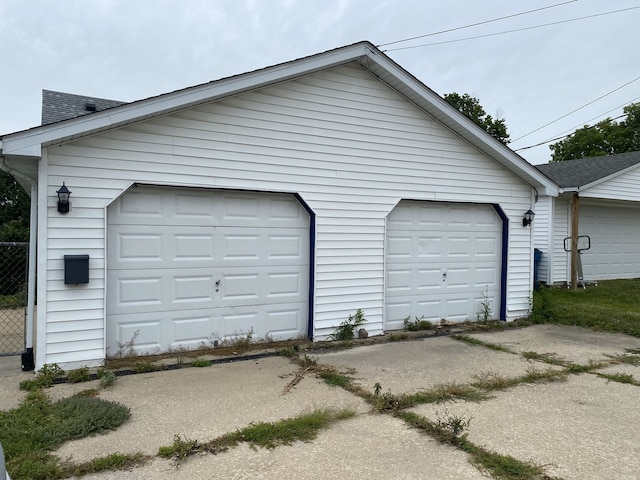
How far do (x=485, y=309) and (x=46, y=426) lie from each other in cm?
703

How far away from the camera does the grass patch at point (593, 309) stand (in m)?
7.60

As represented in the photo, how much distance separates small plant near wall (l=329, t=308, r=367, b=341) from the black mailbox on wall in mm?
3420

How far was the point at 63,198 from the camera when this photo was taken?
15.8 feet

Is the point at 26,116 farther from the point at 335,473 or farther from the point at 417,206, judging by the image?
the point at 335,473

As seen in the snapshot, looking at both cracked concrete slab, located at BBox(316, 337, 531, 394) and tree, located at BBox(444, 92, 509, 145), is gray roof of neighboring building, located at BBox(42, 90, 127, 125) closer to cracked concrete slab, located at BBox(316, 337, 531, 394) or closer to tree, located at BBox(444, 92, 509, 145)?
cracked concrete slab, located at BBox(316, 337, 531, 394)

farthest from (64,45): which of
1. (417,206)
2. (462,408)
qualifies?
(462,408)

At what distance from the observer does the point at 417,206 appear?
7.46m

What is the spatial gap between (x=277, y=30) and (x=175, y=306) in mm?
9213

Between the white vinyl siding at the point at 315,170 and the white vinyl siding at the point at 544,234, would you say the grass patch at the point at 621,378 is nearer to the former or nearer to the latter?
the white vinyl siding at the point at 315,170

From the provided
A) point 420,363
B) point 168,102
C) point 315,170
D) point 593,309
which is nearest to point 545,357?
point 420,363

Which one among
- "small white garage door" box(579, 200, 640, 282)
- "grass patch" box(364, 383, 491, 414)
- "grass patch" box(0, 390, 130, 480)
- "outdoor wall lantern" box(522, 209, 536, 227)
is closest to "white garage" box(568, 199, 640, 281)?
"small white garage door" box(579, 200, 640, 282)

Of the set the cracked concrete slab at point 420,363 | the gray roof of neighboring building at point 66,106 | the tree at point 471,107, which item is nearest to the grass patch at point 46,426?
the cracked concrete slab at point 420,363

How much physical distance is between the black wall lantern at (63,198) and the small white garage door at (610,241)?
1267 cm

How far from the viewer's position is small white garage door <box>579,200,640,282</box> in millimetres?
12758
